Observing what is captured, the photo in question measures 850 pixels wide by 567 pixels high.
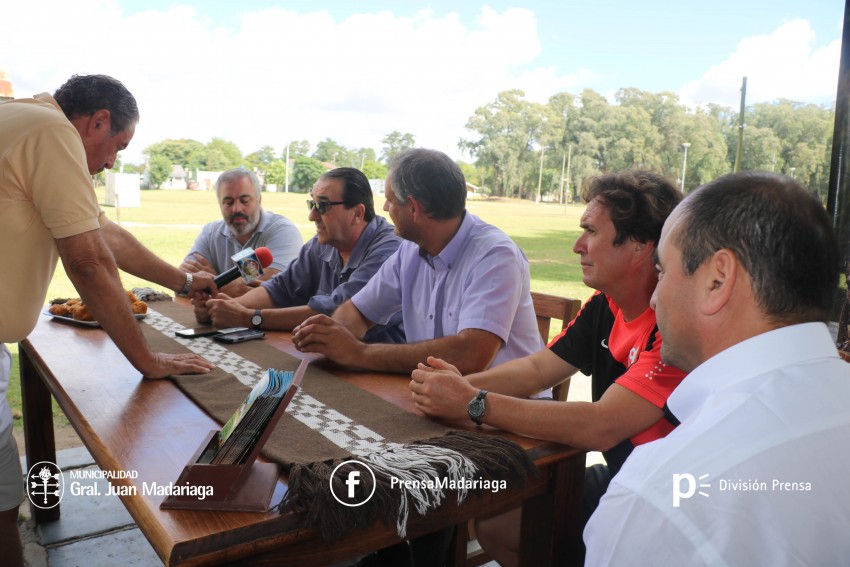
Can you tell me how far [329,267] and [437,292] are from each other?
1.11 metres

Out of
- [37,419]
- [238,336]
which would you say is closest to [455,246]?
[238,336]

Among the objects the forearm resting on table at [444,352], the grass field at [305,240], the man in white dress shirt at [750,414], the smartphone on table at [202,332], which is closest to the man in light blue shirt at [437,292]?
the forearm resting on table at [444,352]

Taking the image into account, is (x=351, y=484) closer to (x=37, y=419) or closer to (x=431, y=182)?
(x=431, y=182)

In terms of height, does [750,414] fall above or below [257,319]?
above

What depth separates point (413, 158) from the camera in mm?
2576

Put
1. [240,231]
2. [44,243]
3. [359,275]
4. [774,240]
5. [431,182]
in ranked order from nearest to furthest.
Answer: [774,240] → [44,243] → [431,182] → [359,275] → [240,231]

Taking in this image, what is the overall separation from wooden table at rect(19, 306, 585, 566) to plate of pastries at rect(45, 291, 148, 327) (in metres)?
0.32

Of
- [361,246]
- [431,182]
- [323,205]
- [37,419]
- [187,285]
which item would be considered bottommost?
[37,419]

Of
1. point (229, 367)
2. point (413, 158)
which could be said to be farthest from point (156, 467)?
point (413, 158)

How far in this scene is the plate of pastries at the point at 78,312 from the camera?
2.81 m

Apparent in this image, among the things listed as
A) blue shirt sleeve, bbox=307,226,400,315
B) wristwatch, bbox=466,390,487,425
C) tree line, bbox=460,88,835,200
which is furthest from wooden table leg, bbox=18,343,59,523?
tree line, bbox=460,88,835,200

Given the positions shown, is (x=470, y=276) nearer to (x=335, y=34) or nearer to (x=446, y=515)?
(x=446, y=515)

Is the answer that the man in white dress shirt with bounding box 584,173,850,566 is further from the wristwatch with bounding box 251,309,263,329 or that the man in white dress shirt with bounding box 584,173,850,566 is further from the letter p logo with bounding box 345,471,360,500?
the wristwatch with bounding box 251,309,263,329

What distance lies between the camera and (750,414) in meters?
0.71
